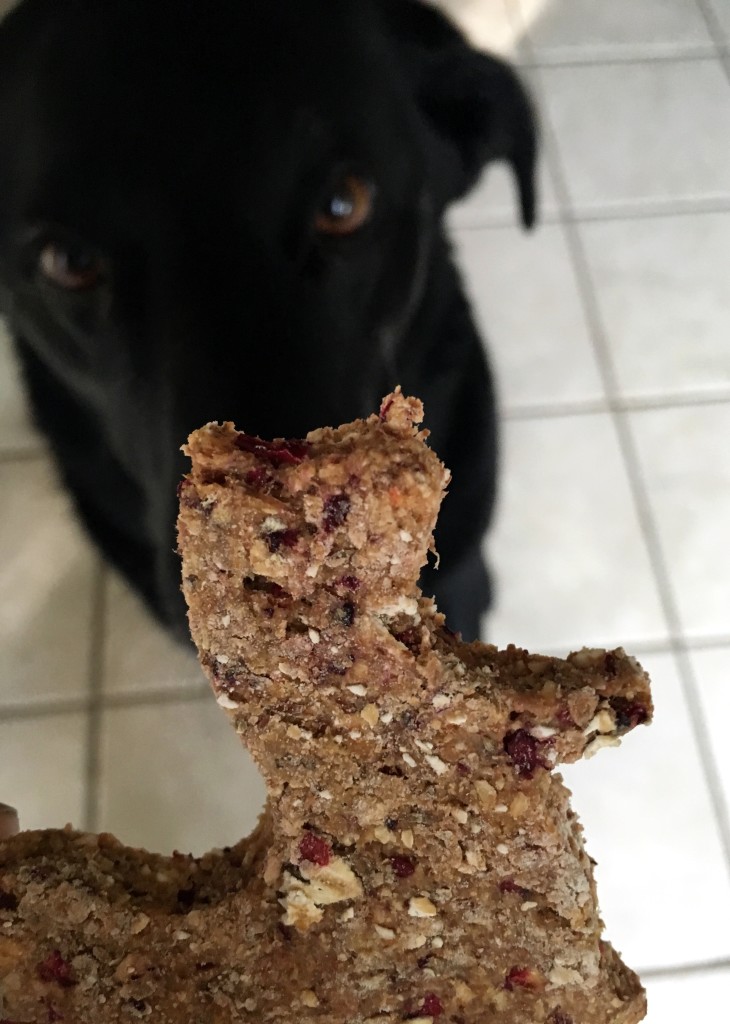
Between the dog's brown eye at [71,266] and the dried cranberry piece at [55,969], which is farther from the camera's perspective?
the dog's brown eye at [71,266]

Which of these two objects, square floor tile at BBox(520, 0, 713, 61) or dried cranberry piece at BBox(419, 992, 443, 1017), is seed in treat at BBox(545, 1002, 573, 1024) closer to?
dried cranberry piece at BBox(419, 992, 443, 1017)

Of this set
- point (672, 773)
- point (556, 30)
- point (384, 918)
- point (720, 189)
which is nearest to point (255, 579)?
point (384, 918)

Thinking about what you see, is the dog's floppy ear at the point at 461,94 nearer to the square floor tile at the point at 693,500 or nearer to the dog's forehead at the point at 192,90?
the dog's forehead at the point at 192,90

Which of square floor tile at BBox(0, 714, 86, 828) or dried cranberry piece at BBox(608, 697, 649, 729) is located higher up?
dried cranberry piece at BBox(608, 697, 649, 729)

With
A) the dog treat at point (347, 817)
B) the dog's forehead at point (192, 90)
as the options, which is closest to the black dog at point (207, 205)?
the dog's forehead at point (192, 90)

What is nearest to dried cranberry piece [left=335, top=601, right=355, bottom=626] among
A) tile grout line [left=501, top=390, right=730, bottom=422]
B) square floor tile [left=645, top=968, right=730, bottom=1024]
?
square floor tile [left=645, top=968, right=730, bottom=1024]

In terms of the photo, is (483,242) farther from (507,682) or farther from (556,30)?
(507,682)

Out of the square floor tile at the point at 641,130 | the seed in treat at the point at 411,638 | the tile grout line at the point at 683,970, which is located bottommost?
the tile grout line at the point at 683,970
